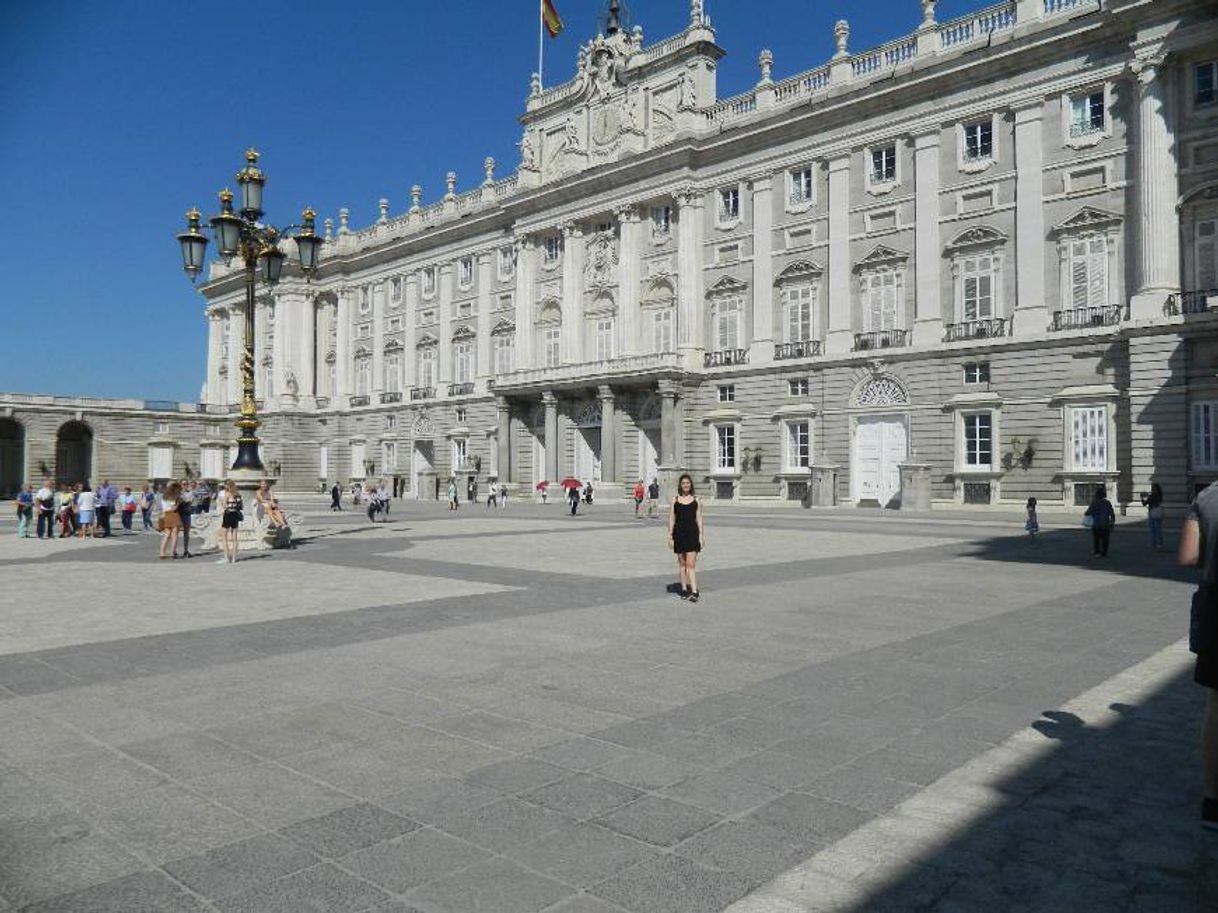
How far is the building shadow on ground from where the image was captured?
3.17 m

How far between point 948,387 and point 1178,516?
29.9 feet

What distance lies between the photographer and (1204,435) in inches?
1044

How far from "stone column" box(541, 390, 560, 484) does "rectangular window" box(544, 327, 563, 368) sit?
8.01 ft

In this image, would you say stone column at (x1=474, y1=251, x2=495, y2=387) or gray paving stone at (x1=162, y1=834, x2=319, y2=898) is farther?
stone column at (x1=474, y1=251, x2=495, y2=387)

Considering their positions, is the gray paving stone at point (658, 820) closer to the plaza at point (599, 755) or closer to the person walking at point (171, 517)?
the plaza at point (599, 755)

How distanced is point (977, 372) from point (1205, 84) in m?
10.9

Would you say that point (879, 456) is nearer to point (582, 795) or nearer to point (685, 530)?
point (685, 530)

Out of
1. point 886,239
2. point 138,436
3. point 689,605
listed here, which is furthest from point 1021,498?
point 138,436

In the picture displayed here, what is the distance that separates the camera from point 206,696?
5.94m

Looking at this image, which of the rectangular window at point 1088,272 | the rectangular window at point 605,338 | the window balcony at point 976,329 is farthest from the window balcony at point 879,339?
the rectangular window at point 605,338

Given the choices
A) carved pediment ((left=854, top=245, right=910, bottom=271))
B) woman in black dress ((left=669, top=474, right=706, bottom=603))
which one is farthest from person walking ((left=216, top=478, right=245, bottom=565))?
carved pediment ((left=854, top=245, right=910, bottom=271))

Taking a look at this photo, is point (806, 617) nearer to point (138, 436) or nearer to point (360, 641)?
point (360, 641)

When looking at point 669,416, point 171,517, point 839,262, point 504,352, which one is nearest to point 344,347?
point 504,352

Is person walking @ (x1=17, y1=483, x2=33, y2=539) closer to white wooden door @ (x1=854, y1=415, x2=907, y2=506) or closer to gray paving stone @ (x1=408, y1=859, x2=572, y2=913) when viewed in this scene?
gray paving stone @ (x1=408, y1=859, x2=572, y2=913)
